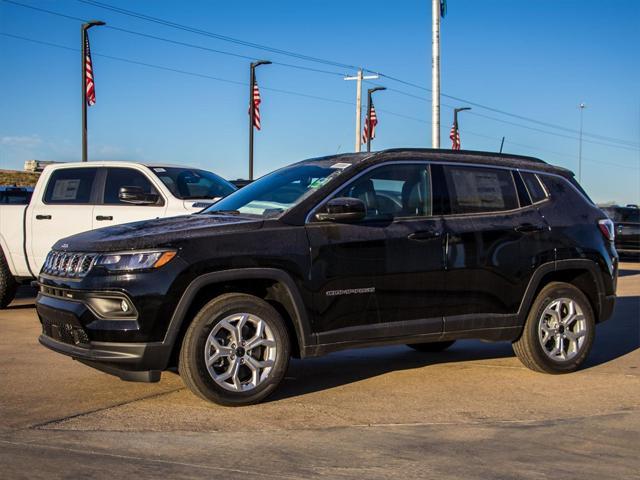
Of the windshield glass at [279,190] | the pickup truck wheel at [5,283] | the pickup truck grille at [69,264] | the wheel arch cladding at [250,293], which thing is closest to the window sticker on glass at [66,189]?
the pickup truck wheel at [5,283]

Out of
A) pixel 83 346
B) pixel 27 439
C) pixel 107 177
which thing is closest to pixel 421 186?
pixel 83 346

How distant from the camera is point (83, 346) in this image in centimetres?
582

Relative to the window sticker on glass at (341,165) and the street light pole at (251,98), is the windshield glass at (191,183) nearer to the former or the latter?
the window sticker on glass at (341,165)

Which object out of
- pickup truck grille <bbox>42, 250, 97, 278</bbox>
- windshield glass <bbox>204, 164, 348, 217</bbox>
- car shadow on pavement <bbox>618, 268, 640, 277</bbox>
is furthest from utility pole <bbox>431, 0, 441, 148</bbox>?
pickup truck grille <bbox>42, 250, 97, 278</bbox>

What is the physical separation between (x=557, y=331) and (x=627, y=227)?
1814 centimetres

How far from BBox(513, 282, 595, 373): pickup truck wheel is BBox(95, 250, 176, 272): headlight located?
3.23 m

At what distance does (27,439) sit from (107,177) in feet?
21.3

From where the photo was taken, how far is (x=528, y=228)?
7.21 meters

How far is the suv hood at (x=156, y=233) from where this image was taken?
575 cm

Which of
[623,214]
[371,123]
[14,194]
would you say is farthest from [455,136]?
[14,194]

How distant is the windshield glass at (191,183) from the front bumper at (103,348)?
481cm

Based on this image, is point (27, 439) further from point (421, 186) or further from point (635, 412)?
point (635, 412)

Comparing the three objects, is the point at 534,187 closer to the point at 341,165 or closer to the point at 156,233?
the point at 341,165

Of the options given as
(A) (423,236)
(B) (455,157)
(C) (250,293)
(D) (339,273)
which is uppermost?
(B) (455,157)
